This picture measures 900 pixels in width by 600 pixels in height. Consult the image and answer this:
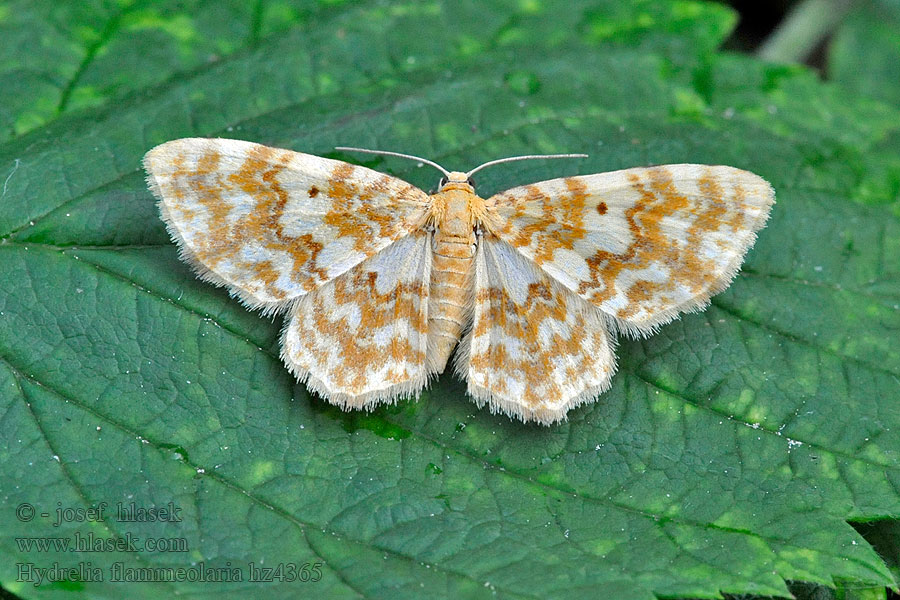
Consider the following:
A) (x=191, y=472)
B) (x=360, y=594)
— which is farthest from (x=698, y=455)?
(x=191, y=472)

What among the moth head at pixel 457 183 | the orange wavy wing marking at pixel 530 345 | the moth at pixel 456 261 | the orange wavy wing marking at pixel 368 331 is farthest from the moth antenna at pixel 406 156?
the orange wavy wing marking at pixel 530 345

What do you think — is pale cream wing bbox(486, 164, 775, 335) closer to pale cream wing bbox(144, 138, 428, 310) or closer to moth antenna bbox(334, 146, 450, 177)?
moth antenna bbox(334, 146, 450, 177)

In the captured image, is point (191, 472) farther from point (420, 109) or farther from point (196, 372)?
point (420, 109)

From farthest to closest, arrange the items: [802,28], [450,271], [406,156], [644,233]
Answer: [802,28], [406,156], [450,271], [644,233]

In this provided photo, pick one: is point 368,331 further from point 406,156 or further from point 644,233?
point 644,233

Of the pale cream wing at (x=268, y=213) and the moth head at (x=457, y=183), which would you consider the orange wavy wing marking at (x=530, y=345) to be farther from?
the pale cream wing at (x=268, y=213)

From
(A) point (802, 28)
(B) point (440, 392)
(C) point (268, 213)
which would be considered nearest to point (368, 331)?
(B) point (440, 392)
